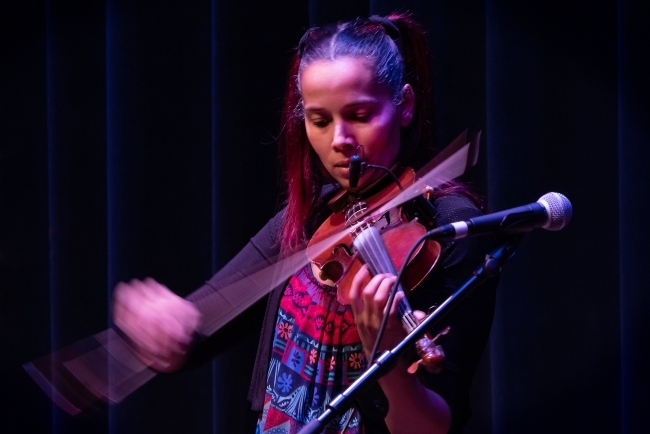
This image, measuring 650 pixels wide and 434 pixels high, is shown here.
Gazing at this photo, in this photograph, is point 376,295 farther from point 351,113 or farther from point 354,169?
point 351,113

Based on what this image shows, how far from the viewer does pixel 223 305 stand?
101 cm

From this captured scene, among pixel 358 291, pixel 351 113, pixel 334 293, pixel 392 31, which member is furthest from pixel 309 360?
pixel 392 31

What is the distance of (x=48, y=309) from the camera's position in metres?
1.65

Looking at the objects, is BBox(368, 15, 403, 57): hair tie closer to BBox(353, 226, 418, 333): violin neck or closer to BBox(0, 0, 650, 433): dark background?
BBox(353, 226, 418, 333): violin neck

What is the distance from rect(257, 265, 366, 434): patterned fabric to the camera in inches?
33.5

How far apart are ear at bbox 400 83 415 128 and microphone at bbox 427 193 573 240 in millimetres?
247

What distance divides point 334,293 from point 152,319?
224 millimetres

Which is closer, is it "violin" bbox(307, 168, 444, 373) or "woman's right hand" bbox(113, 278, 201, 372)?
"violin" bbox(307, 168, 444, 373)

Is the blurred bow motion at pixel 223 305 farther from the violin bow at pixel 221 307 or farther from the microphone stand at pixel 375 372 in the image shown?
the microphone stand at pixel 375 372

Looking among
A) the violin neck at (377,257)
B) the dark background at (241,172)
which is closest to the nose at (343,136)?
the violin neck at (377,257)

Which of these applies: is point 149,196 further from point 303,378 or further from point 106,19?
point 303,378

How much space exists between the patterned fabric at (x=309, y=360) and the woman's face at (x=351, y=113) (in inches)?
5.9

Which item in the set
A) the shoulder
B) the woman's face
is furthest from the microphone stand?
the woman's face

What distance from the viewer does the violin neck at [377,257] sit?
70 cm
